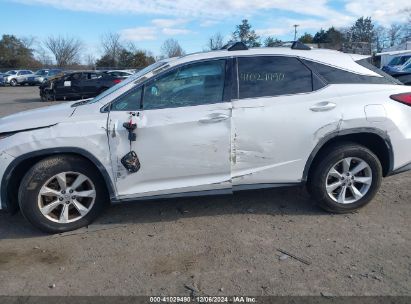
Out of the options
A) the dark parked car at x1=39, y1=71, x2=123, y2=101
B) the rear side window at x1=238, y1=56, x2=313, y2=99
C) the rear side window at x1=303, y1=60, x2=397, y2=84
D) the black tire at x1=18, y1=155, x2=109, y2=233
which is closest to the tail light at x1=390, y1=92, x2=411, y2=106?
the rear side window at x1=303, y1=60, x2=397, y2=84

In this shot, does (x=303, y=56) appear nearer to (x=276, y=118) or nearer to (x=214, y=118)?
(x=276, y=118)

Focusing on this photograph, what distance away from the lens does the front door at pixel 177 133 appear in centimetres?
393

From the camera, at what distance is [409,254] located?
351cm

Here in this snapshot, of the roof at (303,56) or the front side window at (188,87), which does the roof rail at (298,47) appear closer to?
the roof at (303,56)

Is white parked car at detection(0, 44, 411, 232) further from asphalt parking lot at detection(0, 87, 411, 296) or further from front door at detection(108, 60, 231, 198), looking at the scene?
asphalt parking lot at detection(0, 87, 411, 296)

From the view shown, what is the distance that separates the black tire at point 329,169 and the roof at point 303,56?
2.87 feet

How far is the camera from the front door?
3932mm

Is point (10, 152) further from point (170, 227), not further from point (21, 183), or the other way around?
point (170, 227)

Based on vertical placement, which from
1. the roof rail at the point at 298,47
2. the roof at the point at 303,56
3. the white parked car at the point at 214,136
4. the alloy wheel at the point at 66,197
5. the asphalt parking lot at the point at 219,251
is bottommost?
the asphalt parking lot at the point at 219,251

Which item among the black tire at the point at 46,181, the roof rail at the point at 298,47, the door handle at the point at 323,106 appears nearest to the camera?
the black tire at the point at 46,181

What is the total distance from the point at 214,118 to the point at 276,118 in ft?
2.16

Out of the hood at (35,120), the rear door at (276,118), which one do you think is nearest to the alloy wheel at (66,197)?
the hood at (35,120)

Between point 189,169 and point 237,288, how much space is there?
1.40 meters

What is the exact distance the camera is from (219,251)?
3.66 meters
